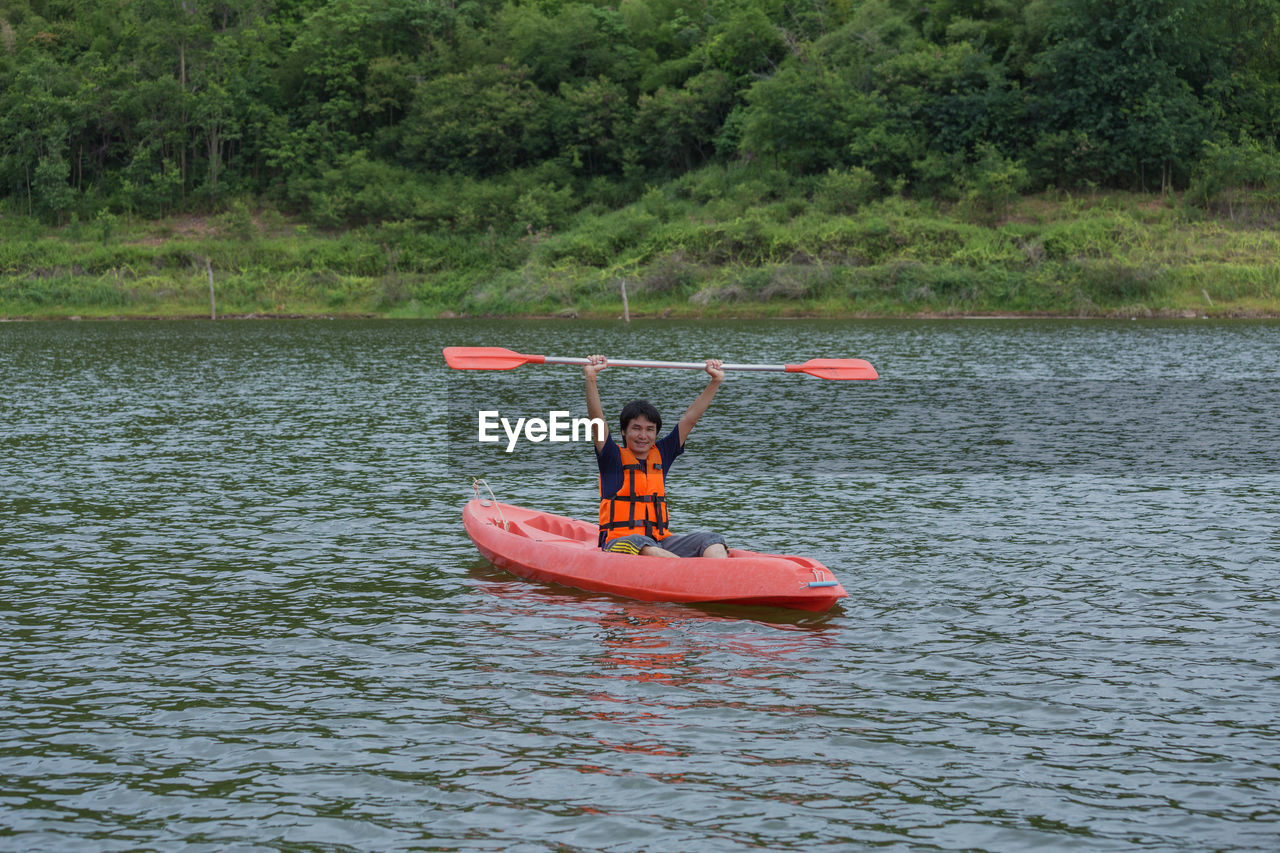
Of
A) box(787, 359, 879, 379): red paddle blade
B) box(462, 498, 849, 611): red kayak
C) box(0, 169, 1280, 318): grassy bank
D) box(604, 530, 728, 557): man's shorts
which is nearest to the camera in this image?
box(462, 498, 849, 611): red kayak

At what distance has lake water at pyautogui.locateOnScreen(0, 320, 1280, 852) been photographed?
672cm

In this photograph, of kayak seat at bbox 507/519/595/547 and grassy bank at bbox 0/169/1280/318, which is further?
grassy bank at bbox 0/169/1280/318

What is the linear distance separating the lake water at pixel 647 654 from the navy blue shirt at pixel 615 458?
108 centimetres

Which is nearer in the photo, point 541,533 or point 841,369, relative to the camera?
point 541,533

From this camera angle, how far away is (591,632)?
33.1 feet

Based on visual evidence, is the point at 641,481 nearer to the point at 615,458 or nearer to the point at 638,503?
the point at 638,503

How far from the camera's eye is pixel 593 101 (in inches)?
2726

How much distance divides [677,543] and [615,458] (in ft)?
3.12

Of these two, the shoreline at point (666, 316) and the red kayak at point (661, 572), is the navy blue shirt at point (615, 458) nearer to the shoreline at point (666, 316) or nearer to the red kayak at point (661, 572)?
the red kayak at point (661, 572)

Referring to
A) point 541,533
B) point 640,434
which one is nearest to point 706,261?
point 541,533

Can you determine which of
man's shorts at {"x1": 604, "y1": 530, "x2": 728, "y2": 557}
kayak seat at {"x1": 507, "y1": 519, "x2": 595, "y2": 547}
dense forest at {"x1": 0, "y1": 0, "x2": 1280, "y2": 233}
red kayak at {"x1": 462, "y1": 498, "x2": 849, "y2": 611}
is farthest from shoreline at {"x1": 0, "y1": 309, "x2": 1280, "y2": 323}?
man's shorts at {"x1": 604, "y1": 530, "x2": 728, "y2": 557}

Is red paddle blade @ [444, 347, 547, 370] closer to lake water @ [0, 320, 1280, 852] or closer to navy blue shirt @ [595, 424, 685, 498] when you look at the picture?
lake water @ [0, 320, 1280, 852]

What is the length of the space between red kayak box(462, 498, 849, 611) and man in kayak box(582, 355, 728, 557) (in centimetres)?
21
